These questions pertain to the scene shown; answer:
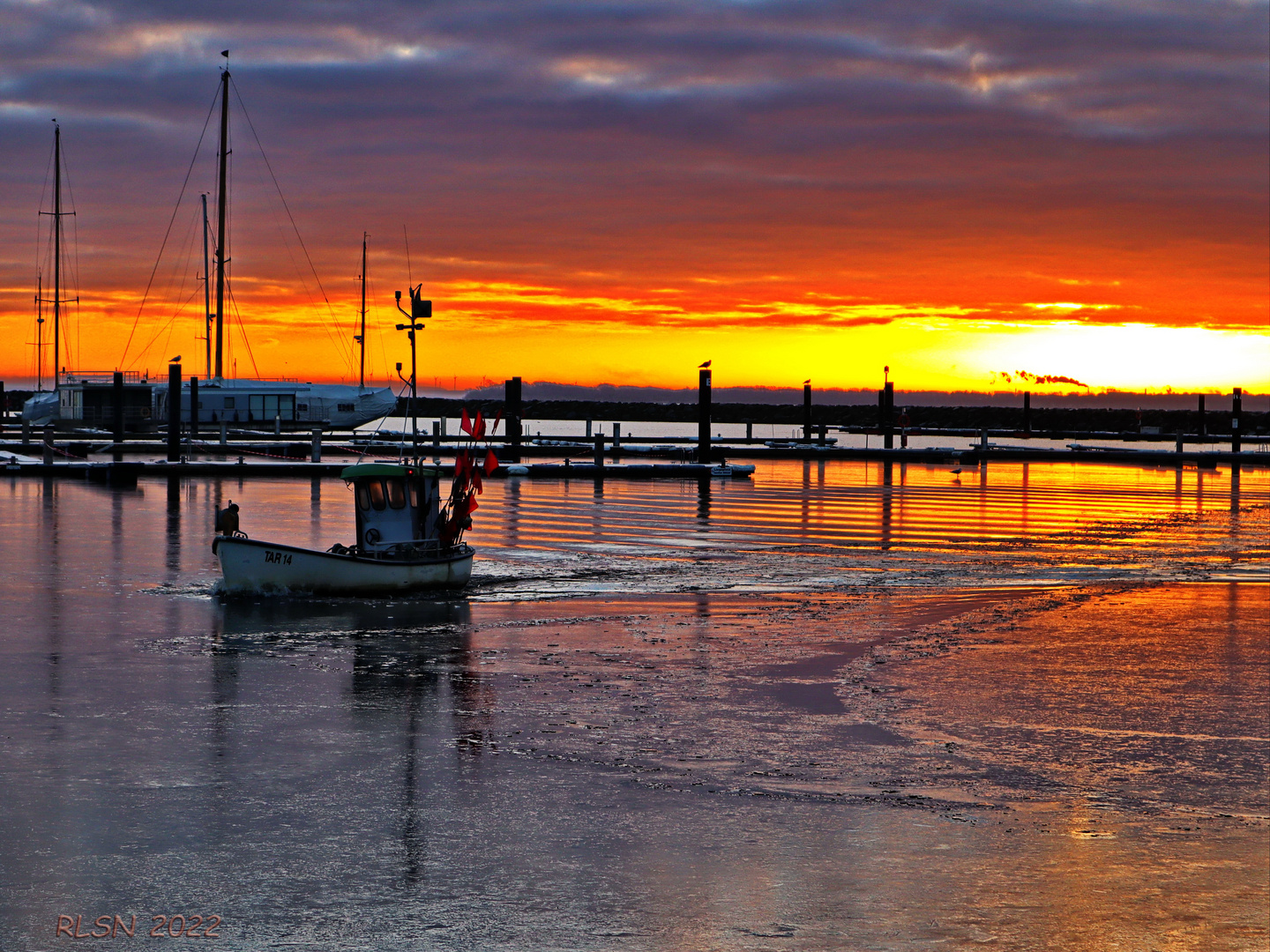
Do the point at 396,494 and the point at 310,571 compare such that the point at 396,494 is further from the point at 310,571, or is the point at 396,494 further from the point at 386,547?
the point at 310,571

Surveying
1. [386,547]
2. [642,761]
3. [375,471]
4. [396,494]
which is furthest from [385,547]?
[642,761]

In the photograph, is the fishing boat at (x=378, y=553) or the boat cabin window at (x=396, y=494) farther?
the boat cabin window at (x=396, y=494)

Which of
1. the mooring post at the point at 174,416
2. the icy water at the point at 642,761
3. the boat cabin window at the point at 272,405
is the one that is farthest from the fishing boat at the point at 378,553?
the boat cabin window at the point at 272,405

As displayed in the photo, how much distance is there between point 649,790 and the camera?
33.1 ft

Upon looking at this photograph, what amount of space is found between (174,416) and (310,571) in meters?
35.0

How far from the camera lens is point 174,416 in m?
52.2

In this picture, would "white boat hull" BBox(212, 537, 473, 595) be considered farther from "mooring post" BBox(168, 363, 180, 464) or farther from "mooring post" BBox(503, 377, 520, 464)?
"mooring post" BBox(503, 377, 520, 464)

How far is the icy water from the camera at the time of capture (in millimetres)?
7762

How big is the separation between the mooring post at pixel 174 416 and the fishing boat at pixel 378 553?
3117cm

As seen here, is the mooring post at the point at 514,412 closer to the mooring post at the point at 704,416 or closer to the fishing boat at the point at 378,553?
the mooring post at the point at 704,416

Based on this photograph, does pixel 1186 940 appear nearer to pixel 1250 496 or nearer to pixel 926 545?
pixel 926 545

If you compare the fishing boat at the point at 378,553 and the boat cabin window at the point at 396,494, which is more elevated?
the boat cabin window at the point at 396,494

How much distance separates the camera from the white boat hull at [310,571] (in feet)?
64.8

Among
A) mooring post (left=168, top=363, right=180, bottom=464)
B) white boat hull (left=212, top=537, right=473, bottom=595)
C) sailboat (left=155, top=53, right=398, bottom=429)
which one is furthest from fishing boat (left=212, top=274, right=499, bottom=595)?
sailboat (left=155, top=53, right=398, bottom=429)
